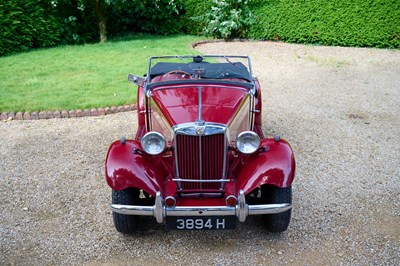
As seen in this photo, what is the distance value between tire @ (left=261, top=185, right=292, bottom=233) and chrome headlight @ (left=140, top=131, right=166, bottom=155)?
0.99 m

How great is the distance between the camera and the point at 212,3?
42.7ft

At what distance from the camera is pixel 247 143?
334 cm

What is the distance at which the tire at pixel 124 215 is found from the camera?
130 inches

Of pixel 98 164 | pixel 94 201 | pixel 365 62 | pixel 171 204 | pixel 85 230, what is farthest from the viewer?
pixel 365 62

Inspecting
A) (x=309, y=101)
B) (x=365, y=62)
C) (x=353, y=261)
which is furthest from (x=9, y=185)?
(x=365, y=62)

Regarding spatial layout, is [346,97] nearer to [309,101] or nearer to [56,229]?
[309,101]

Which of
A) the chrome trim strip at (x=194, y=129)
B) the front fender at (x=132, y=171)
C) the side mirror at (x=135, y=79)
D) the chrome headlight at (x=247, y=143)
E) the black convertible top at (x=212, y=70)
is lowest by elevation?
the front fender at (x=132, y=171)

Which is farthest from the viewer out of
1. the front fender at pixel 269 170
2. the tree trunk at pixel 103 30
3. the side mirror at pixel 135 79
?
the tree trunk at pixel 103 30

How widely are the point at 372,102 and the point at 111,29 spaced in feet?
29.4

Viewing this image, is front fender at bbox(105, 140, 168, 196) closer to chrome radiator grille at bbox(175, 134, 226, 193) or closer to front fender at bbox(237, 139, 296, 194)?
chrome radiator grille at bbox(175, 134, 226, 193)

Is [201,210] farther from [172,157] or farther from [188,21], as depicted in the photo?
[188,21]

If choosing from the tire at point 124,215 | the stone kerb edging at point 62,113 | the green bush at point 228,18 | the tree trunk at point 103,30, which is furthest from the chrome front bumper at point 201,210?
the green bush at point 228,18

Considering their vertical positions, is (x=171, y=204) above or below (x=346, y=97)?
above

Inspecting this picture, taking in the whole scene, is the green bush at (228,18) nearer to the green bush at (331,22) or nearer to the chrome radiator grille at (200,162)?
the green bush at (331,22)
